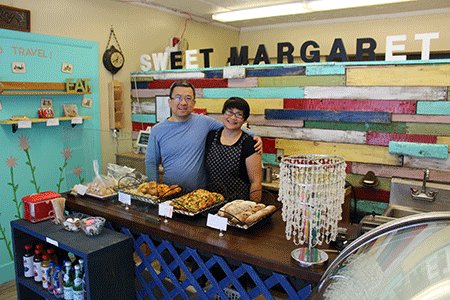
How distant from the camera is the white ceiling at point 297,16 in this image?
4609 millimetres

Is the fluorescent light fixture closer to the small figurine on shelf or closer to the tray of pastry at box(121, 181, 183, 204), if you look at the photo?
the small figurine on shelf

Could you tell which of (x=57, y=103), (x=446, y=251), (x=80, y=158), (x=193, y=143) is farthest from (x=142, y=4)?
(x=446, y=251)

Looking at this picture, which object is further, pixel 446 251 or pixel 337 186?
pixel 337 186

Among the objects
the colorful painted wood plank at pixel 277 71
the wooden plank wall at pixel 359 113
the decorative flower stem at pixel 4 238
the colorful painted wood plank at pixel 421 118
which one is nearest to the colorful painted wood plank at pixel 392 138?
the wooden plank wall at pixel 359 113

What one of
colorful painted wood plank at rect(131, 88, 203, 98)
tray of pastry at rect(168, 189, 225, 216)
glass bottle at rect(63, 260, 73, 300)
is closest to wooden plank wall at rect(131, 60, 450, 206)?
colorful painted wood plank at rect(131, 88, 203, 98)

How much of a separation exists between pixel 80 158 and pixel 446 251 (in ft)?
12.2

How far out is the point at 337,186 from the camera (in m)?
1.34

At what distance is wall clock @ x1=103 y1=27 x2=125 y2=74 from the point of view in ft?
14.0

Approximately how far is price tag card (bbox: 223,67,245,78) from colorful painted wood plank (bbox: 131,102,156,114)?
3.78ft

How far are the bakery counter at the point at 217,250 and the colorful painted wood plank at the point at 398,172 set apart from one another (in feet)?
4.81

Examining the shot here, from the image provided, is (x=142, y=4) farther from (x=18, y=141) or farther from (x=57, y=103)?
(x=18, y=141)

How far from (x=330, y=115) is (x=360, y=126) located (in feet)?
0.91

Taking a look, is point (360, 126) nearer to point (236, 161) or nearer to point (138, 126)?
point (236, 161)

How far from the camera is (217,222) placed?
182 cm
